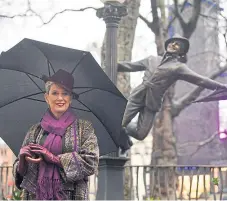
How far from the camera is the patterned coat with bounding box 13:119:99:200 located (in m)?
3.13

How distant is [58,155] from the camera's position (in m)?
3.17

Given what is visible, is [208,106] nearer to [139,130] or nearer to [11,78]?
[139,130]

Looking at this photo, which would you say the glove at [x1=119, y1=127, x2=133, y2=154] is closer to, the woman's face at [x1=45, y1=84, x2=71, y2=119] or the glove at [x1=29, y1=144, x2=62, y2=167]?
the woman's face at [x1=45, y1=84, x2=71, y2=119]

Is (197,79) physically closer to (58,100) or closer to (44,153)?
(58,100)

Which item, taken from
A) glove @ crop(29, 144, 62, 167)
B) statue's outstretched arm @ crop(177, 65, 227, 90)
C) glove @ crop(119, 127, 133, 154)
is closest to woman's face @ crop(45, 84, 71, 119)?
glove @ crop(29, 144, 62, 167)

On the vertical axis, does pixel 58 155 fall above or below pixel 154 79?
below

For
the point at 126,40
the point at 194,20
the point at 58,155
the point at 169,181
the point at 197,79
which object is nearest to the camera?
the point at 58,155

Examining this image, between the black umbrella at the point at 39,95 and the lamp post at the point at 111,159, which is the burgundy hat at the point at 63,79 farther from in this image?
the lamp post at the point at 111,159

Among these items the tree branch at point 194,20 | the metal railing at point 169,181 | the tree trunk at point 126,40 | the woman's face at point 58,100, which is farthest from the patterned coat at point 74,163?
the tree branch at point 194,20

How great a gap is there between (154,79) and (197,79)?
711 millimetres

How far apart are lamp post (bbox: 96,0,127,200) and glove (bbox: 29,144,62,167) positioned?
10.2 feet

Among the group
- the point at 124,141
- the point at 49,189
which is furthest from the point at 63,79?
the point at 124,141

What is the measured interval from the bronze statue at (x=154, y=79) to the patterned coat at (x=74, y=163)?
12.8ft

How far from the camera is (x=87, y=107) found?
13.0 ft
